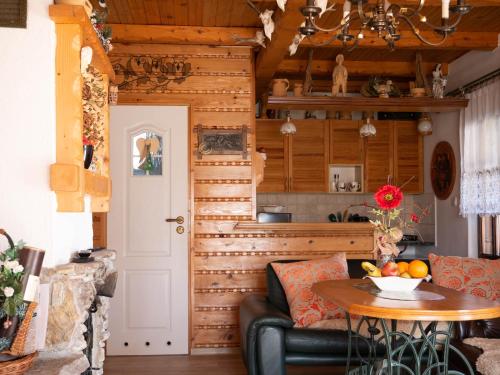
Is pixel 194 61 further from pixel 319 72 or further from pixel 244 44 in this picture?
pixel 319 72

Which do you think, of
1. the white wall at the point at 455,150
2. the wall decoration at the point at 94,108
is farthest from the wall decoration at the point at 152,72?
the white wall at the point at 455,150

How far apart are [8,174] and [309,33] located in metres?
1.62

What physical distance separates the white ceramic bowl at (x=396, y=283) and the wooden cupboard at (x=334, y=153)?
4517 millimetres

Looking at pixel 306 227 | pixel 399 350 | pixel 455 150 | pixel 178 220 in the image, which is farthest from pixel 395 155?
pixel 399 350

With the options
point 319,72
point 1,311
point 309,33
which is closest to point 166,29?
point 319,72

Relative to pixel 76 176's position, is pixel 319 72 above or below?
above

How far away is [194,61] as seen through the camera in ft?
18.5

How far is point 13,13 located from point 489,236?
5.12 meters

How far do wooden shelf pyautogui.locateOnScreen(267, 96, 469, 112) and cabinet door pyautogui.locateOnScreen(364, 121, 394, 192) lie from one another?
144cm

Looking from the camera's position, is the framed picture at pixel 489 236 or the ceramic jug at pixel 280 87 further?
the ceramic jug at pixel 280 87

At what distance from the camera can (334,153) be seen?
778 cm

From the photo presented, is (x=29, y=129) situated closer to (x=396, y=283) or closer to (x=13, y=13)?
(x=13, y=13)

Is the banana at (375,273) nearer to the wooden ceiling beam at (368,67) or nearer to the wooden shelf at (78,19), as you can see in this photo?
the wooden shelf at (78,19)

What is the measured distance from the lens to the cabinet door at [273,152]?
764cm
